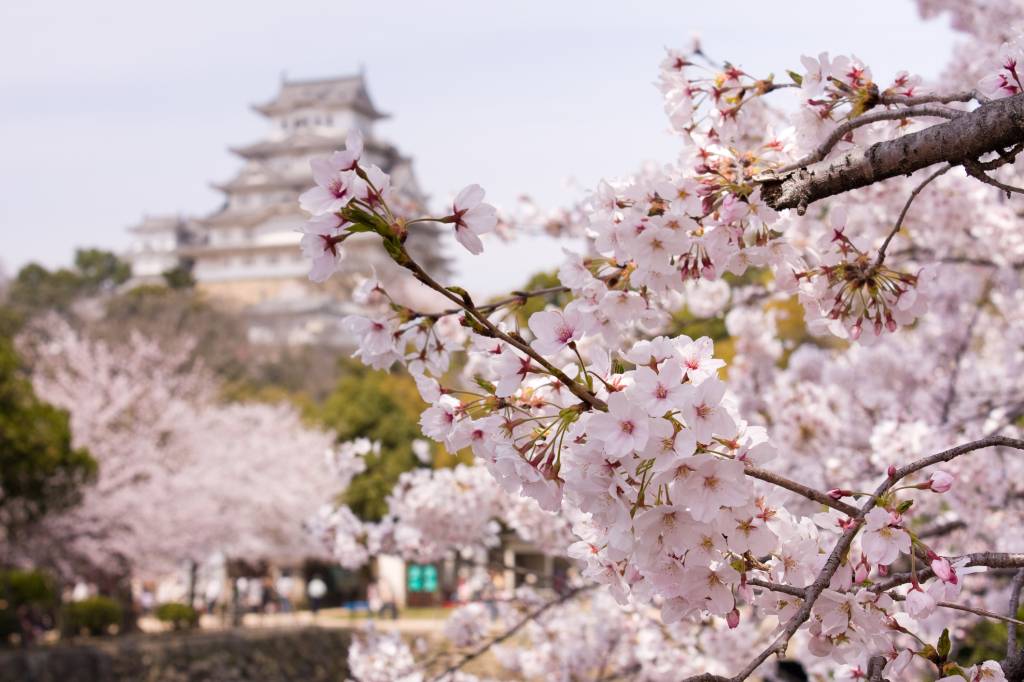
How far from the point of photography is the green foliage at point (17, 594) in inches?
461

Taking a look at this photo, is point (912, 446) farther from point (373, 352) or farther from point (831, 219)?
point (373, 352)

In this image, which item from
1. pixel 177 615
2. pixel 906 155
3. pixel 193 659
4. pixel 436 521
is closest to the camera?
pixel 906 155

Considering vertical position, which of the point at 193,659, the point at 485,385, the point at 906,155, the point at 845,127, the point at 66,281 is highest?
the point at 66,281

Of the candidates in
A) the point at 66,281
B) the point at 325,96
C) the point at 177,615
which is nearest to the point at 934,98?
the point at 177,615

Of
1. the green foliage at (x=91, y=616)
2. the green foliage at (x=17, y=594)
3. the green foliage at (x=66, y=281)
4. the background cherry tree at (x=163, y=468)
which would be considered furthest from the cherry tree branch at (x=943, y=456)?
the green foliage at (x=66, y=281)

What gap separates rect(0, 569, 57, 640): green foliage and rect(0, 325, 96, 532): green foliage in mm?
761

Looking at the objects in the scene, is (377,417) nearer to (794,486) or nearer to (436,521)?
(436,521)

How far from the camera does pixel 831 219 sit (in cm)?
191

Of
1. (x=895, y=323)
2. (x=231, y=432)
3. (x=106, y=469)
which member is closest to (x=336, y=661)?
(x=106, y=469)

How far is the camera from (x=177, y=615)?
15.9m

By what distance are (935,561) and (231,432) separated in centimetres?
2227

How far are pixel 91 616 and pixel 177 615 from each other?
7.83 ft

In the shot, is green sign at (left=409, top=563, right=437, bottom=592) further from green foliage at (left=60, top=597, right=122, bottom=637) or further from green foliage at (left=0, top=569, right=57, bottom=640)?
green foliage at (left=0, top=569, right=57, bottom=640)

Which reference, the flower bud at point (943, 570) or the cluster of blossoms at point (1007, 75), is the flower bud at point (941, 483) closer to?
the flower bud at point (943, 570)
